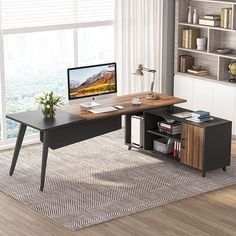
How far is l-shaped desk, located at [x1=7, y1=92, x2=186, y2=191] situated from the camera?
22.5 ft

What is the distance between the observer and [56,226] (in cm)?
607

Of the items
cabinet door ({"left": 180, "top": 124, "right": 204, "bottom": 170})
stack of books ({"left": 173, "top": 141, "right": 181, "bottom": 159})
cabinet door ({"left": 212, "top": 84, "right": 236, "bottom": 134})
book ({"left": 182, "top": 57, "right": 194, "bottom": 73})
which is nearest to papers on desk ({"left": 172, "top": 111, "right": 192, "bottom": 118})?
cabinet door ({"left": 180, "top": 124, "right": 204, "bottom": 170})

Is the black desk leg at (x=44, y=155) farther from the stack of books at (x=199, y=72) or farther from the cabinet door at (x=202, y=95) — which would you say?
the stack of books at (x=199, y=72)

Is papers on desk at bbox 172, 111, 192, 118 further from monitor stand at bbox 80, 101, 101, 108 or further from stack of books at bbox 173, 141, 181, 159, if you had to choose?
monitor stand at bbox 80, 101, 101, 108

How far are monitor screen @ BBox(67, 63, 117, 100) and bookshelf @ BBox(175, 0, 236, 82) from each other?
5.95 ft

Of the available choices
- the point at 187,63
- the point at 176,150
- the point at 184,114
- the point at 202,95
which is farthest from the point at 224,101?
the point at 176,150

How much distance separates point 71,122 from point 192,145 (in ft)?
4.36

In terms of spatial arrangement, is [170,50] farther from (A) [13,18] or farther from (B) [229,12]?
(A) [13,18]

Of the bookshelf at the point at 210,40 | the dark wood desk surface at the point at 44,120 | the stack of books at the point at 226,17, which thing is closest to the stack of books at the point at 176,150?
the dark wood desk surface at the point at 44,120

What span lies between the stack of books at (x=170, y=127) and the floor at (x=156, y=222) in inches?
43.3

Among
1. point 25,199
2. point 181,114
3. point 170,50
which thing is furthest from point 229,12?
point 25,199

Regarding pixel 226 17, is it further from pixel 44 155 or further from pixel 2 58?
pixel 44 155

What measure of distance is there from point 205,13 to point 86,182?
10.9 ft

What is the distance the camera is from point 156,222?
6.17 m
